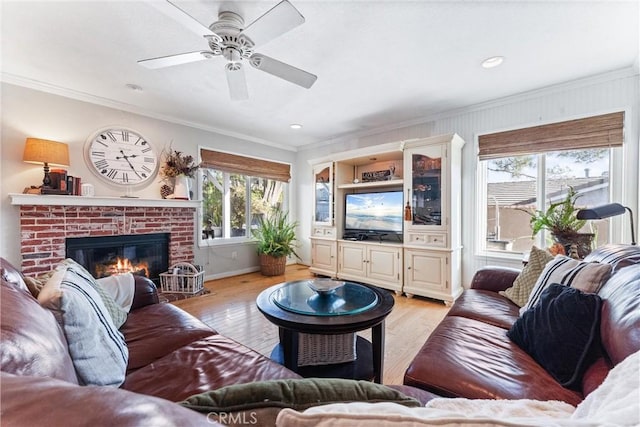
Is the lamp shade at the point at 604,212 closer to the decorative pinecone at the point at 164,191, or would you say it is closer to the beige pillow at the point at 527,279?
the beige pillow at the point at 527,279

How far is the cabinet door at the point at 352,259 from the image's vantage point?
3.76 m

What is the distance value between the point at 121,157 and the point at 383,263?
3.52m

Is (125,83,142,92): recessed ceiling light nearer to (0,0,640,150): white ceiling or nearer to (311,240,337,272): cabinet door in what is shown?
(0,0,640,150): white ceiling

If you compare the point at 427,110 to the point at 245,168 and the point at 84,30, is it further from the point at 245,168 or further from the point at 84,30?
the point at 84,30

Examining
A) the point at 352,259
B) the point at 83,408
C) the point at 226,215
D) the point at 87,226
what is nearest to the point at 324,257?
the point at 352,259

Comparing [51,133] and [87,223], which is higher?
[51,133]

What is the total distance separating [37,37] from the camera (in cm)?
194

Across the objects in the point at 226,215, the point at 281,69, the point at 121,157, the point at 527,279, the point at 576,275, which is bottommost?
the point at 527,279

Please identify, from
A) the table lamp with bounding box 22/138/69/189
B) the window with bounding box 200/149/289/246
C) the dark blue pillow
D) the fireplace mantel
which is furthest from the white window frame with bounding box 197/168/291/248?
the dark blue pillow

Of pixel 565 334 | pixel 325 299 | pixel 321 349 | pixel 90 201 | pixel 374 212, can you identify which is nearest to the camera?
pixel 565 334

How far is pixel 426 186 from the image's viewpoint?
10.7ft

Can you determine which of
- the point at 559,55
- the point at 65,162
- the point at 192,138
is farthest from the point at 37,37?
the point at 559,55

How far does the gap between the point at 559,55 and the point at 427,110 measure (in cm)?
134

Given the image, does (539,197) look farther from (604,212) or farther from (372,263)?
(372,263)
